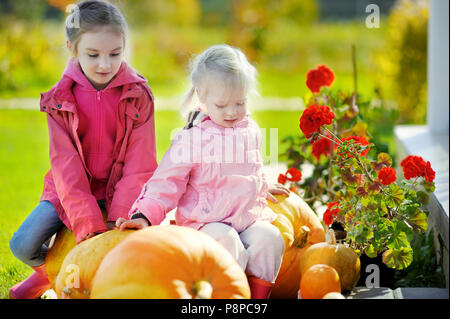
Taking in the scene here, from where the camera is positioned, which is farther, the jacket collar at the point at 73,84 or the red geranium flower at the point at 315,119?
the jacket collar at the point at 73,84

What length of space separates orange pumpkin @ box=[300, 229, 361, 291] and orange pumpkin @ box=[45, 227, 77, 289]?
1.06 meters

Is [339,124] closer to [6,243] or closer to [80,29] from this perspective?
[80,29]

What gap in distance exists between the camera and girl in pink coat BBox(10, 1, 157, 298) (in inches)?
110

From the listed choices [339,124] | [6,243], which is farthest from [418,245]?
[6,243]

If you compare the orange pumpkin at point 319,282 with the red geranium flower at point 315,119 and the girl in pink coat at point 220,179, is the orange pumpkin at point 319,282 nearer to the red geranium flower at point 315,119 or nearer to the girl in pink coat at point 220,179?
the girl in pink coat at point 220,179

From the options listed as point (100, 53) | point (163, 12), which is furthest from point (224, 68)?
point (163, 12)

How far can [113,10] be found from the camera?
2844 millimetres

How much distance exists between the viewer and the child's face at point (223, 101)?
2.67 metres

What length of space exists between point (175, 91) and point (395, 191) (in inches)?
363

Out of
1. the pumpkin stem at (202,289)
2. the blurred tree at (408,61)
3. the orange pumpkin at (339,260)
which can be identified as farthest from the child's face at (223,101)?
the blurred tree at (408,61)

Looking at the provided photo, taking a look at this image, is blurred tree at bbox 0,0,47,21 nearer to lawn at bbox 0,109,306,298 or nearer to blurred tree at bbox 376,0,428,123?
lawn at bbox 0,109,306,298

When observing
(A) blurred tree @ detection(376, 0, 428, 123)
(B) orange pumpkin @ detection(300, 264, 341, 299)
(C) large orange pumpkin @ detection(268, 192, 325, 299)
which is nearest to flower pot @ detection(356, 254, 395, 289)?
(C) large orange pumpkin @ detection(268, 192, 325, 299)

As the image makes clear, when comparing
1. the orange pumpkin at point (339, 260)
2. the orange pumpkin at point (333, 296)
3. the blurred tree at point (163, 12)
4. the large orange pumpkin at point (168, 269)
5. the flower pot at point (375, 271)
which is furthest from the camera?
the blurred tree at point (163, 12)

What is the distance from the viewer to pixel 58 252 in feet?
9.48
